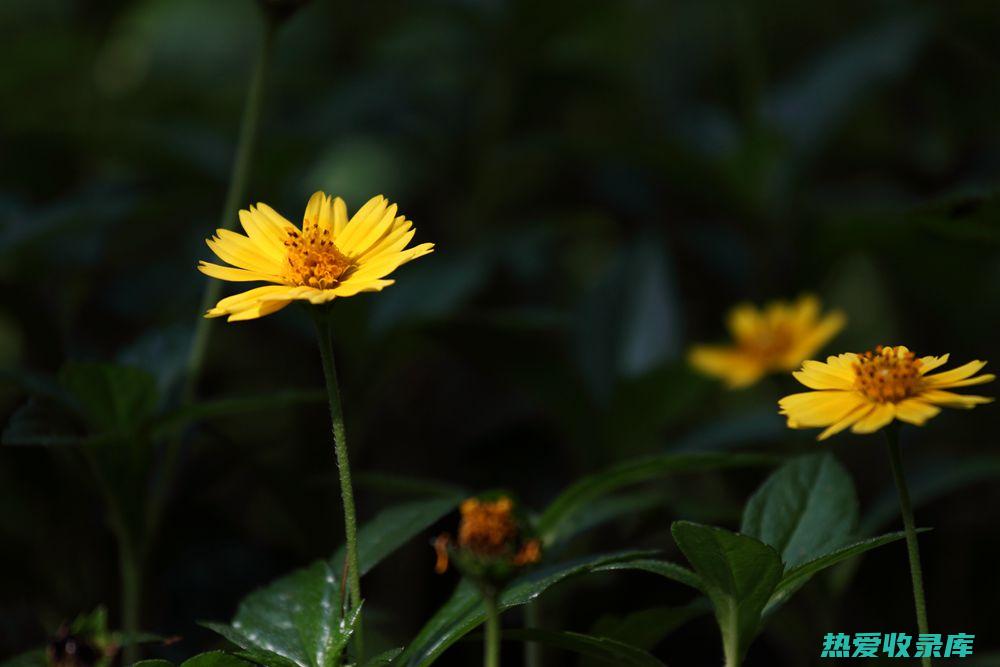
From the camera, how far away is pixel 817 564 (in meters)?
0.62

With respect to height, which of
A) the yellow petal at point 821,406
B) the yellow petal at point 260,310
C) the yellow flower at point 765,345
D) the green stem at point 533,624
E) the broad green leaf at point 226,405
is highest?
the yellow flower at point 765,345

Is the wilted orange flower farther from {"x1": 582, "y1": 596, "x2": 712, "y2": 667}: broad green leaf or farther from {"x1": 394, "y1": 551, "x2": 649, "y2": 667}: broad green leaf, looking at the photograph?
{"x1": 582, "y1": 596, "x2": 712, "y2": 667}: broad green leaf

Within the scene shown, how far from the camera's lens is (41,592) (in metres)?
1.03

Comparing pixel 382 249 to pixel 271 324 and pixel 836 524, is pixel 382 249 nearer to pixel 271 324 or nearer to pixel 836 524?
pixel 836 524

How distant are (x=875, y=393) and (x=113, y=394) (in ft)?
1.79

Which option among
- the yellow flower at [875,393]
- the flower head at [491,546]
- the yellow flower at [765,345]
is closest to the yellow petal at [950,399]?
the yellow flower at [875,393]

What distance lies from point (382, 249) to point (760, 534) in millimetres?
306

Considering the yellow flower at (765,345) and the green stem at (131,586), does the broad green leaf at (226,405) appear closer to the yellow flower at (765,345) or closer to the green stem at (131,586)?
the green stem at (131,586)

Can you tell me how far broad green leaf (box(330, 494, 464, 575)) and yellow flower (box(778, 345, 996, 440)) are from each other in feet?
0.85

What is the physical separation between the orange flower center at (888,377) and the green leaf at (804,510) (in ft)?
0.36

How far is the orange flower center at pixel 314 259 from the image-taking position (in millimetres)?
681

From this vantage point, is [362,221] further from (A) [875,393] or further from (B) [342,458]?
(A) [875,393]

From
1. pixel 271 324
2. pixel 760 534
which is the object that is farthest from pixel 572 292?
pixel 760 534

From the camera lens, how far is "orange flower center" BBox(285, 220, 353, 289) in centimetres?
68
